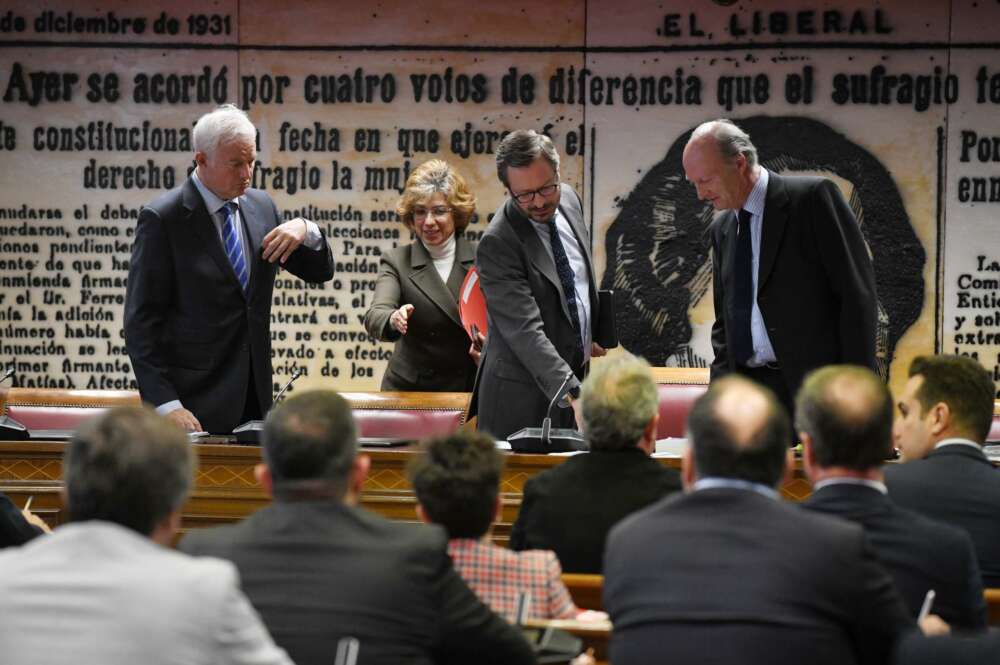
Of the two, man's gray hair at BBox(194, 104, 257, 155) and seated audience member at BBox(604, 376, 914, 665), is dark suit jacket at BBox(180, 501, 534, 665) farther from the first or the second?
man's gray hair at BBox(194, 104, 257, 155)

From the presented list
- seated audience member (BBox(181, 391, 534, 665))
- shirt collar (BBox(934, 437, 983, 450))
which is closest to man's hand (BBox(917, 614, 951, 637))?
seated audience member (BBox(181, 391, 534, 665))

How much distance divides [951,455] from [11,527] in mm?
2082

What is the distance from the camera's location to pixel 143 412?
2.04 m

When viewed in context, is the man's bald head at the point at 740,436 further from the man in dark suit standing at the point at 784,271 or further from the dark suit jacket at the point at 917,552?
the man in dark suit standing at the point at 784,271

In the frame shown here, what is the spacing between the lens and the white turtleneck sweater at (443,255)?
6.06 metres

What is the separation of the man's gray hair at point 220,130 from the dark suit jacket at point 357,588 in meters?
2.49

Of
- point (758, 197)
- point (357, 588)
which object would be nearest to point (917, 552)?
point (357, 588)

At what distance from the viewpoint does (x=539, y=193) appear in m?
4.74

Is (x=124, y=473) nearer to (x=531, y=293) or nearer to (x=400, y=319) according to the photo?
(x=531, y=293)

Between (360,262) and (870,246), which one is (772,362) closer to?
(870,246)

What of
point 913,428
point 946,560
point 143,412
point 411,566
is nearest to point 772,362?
point 913,428

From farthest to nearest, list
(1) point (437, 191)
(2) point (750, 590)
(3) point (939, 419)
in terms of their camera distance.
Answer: (1) point (437, 191) < (3) point (939, 419) < (2) point (750, 590)

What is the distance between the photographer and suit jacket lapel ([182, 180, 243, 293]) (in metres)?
4.72

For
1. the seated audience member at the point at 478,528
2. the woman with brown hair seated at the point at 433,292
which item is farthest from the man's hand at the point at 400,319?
the seated audience member at the point at 478,528
